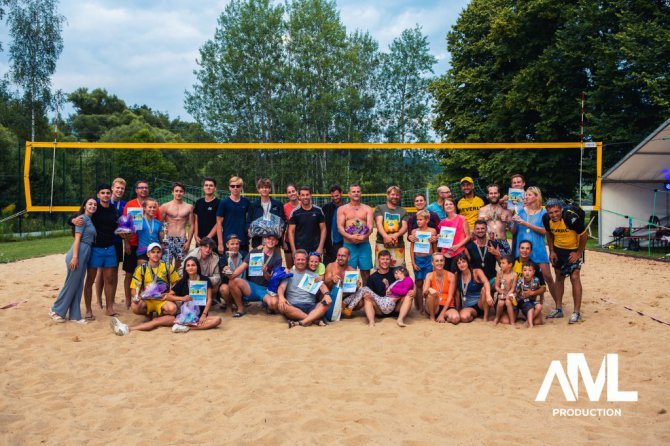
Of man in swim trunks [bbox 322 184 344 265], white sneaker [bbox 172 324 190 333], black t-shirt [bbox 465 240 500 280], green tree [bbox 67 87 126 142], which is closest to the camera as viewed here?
white sneaker [bbox 172 324 190 333]

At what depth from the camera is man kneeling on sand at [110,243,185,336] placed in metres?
5.07

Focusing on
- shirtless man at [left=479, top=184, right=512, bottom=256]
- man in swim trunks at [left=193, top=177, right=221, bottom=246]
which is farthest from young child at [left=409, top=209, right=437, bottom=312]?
man in swim trunks at [left=193, top=177, right=221, bottom=246]

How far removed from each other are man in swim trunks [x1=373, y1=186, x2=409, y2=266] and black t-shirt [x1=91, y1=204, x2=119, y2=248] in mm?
2956

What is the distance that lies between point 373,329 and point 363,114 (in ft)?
75.0

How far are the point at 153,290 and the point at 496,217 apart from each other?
3863 mm

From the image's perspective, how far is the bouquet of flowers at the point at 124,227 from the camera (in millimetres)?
5361

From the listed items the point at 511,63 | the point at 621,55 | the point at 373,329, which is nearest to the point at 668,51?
the point at 621,55

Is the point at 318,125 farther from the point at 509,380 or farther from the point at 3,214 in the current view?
the point at 509,380

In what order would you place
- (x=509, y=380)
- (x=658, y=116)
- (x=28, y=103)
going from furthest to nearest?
(x=28, y=103)
(x=658, y=116)
(x=509, y=380)

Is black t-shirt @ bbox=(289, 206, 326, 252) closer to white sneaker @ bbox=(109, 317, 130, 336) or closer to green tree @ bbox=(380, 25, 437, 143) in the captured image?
white sneaker @ bbox=(109, 317, 130, 336)

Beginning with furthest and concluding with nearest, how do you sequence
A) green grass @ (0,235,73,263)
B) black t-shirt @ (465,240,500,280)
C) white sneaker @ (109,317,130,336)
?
green grass @ (0,235,73,263), black t-shirt @ (465,240,500,280), white sneaker @ (109,317,130,336)

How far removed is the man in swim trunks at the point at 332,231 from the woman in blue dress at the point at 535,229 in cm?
205

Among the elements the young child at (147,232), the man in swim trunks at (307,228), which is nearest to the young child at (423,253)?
the man in swim trunks at (307,228)

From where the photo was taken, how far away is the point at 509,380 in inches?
143
